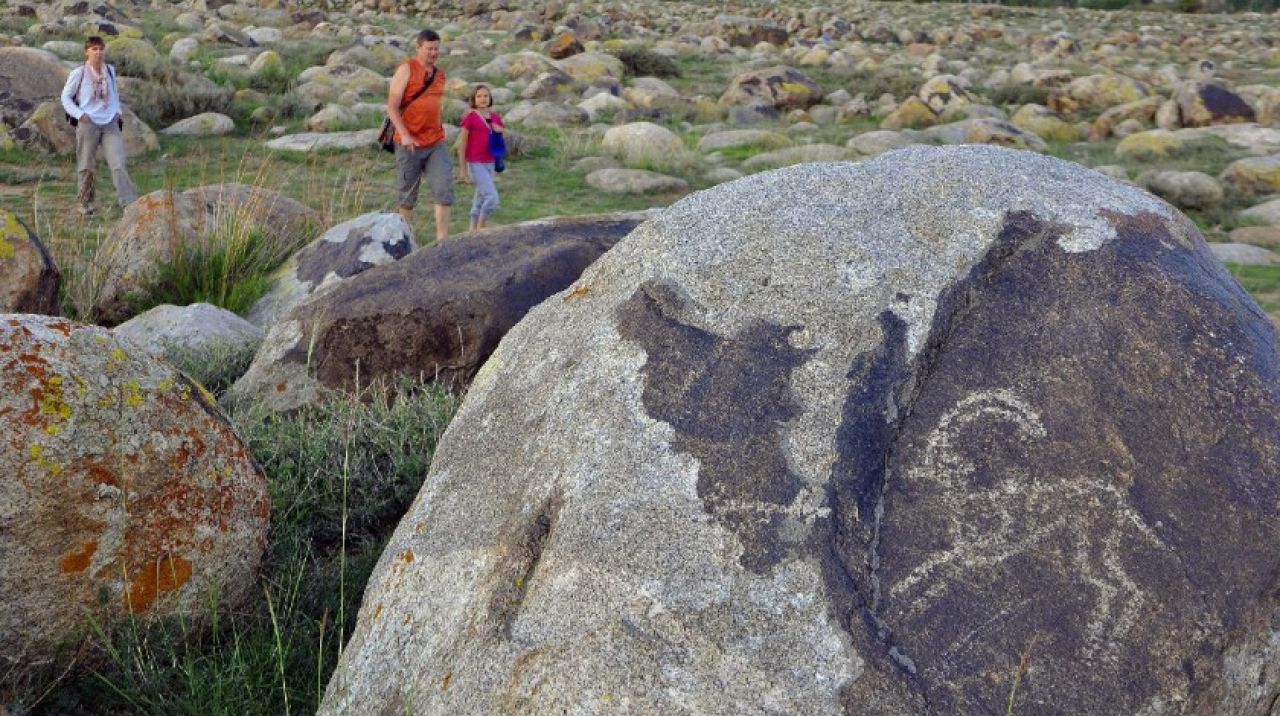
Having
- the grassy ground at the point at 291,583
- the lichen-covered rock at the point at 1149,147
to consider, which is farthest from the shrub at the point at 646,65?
the grassy ground at the point at 291,583

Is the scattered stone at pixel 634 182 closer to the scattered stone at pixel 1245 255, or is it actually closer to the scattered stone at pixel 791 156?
the scattered stone at pixel 791 156

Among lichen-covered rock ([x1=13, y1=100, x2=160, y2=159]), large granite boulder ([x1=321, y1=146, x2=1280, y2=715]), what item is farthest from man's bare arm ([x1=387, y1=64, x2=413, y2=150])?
large granite boulder ([x1=321, y1=146, x2=1280, y2=715])

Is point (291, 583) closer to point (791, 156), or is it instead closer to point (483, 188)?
point (483, 188)

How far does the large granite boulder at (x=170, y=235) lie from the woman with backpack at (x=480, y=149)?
4.95ft

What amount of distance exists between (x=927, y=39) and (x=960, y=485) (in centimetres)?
2970

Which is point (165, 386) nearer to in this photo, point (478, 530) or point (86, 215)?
point (478, 530)

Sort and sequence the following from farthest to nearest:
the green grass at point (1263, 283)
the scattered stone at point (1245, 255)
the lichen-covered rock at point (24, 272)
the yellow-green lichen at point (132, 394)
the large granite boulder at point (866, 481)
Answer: the scattered stone at point (1245, 255) → the green grass at point (1263, 283) → the lichen-covered rock at point (24, 272) → the yellow-green lichen at point (132, 394) → the large granite boulder at point (866, 481)

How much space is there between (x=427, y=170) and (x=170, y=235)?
2.04 m

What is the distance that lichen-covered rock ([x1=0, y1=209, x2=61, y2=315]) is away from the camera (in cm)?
603

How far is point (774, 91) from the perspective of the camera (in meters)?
17.1

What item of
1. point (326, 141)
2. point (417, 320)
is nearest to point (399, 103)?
point (417, 320)

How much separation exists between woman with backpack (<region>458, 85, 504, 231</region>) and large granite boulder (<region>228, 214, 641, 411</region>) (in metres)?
3.57

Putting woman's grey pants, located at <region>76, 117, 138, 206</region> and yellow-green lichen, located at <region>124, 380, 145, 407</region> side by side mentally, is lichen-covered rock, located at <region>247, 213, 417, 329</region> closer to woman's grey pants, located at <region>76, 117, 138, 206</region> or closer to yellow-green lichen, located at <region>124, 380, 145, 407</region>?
yellow-green lichen, located at <region>124, 380, 145, 407</region>

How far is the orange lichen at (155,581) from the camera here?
2.94 meters
